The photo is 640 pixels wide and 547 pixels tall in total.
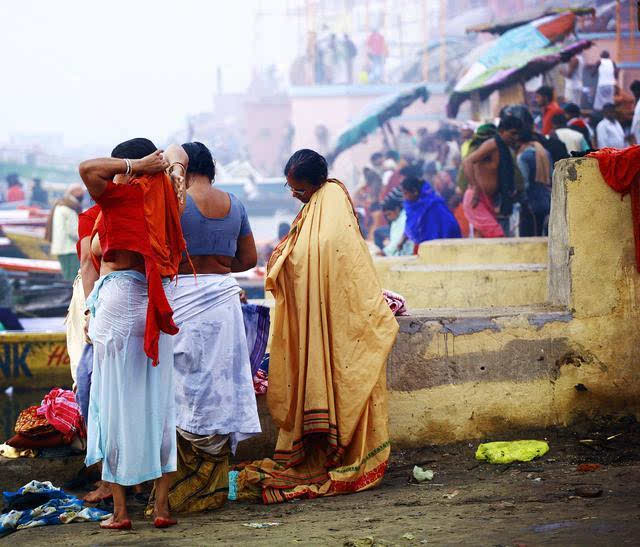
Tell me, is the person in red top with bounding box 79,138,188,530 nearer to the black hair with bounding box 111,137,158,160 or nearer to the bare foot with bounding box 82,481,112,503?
the black hair with bounding box 111,137,158,160

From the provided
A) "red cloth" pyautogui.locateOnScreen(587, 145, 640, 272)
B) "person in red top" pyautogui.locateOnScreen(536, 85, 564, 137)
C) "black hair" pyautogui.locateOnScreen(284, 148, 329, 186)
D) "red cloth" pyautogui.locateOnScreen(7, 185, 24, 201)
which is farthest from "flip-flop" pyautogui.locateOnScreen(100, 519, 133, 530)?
"red cloth" pyautogui.locateOnScreen(7, 185, 24, 201)

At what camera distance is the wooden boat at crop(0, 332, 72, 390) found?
10000 millimetres

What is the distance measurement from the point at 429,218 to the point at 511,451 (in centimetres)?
612

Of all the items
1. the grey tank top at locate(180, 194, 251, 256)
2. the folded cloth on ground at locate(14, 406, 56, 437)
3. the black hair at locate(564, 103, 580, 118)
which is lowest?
the folded cloth on ground at locate(14, 406, 56, 437)

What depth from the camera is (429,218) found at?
11070 mm

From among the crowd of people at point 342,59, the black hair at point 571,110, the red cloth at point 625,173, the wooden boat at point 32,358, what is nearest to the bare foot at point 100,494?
the red cloth at point 625,173

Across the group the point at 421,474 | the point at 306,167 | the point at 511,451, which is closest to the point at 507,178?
the point at 511,451

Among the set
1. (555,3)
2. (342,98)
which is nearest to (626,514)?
(555,3)

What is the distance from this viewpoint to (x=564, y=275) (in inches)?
217

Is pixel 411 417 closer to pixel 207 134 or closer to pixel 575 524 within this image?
pixel 575 524

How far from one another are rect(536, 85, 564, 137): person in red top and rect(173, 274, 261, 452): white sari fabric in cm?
1138

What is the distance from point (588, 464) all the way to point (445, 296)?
2.46 meters

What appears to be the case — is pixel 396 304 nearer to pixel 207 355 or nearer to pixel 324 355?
pixel 324 355

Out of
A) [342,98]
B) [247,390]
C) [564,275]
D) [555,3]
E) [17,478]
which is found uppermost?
[555,3]
